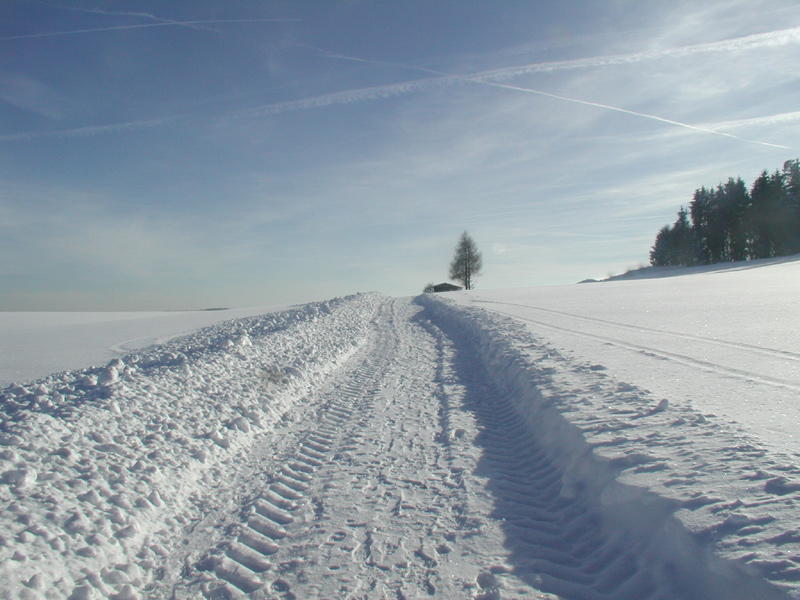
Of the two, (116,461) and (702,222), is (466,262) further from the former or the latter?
(116,461)

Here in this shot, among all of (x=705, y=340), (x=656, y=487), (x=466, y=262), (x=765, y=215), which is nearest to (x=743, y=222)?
(x=765, y=215)

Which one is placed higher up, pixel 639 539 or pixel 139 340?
pixel 139 340

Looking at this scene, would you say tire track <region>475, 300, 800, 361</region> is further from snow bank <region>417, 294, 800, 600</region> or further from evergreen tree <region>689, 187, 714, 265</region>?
evergreen tree <region>689, 187, 714, 265</region>

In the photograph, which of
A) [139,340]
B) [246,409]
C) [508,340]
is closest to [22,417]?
[246,409]

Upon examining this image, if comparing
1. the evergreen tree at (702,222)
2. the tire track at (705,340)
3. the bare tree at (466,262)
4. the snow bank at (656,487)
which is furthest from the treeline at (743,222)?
the snow bank at (656,487)

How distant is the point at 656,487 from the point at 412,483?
222 centimetres

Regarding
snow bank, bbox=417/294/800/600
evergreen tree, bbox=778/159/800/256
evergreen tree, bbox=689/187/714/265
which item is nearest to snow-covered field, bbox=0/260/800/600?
snow bank, bbox=417/294/800/600

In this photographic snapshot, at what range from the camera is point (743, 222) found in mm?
61656

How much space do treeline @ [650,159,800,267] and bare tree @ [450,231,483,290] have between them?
105ft

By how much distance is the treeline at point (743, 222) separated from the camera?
58094 mm

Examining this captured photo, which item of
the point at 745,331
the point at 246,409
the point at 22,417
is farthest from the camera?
the point at 745,331

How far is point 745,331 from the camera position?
10828mm

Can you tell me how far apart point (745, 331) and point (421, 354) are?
309 inches

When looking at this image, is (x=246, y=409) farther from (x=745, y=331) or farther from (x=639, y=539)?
(x=745, y=331)
